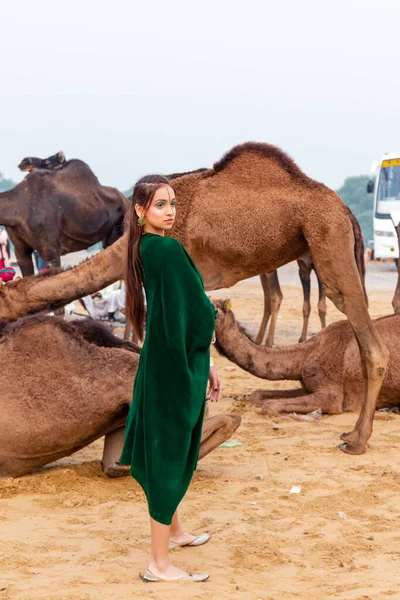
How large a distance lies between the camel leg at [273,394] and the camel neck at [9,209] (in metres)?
4.82

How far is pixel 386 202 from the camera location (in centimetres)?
2473

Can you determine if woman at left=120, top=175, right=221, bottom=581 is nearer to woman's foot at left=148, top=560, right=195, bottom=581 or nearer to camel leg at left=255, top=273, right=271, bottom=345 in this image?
woman's foot at left=148, top=560, right=195, bottom=581

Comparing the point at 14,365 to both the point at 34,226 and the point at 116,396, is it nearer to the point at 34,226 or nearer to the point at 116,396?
the point at 116,396

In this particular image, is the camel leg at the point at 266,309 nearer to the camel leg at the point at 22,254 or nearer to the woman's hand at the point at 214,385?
the camel leg at the point at 22,254

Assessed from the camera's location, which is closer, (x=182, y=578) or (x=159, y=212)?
(x=182, y=578)

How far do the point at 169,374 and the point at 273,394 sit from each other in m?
4.25

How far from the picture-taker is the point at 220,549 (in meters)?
4.22

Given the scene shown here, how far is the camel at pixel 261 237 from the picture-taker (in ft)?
20.5

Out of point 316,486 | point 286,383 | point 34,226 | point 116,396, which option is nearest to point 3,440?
point 116,396

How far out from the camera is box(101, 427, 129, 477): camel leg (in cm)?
538

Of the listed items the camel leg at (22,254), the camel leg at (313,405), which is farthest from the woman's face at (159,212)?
the camel leg at (22,254)

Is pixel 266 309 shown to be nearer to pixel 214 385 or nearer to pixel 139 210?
pixel 214 385

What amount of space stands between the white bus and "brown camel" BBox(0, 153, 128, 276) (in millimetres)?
13390

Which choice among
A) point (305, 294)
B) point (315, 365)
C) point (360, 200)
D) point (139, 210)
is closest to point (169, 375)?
point (139, 210)
